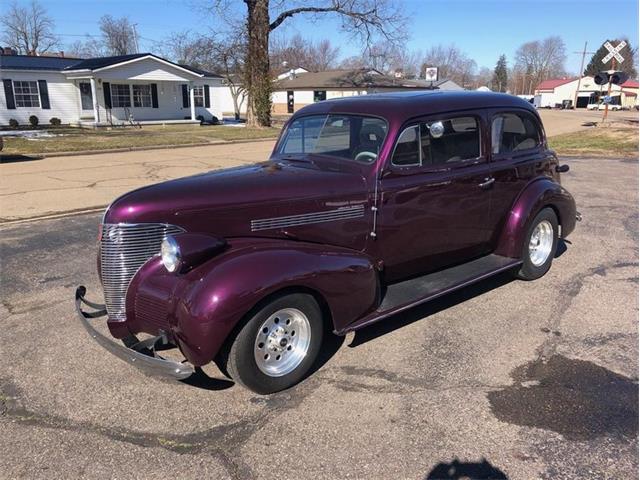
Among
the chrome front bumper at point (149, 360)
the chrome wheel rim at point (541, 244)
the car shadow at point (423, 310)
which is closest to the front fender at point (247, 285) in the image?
the chrome front bumper at point (149, 360)

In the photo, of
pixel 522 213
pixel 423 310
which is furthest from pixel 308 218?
pixel 522 213

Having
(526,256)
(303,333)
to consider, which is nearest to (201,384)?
(303,333)

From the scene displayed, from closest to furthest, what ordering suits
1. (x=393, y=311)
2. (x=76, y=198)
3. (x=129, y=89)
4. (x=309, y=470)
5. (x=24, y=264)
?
(x=309, y=470) < (x=393, y=311) < (x=24, y=264) < (x=76, y=198) < (x=129, y=89)

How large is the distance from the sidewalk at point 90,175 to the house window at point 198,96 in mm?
16962

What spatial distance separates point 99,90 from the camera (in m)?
28.7

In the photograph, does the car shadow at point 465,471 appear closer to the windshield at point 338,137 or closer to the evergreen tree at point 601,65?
the windshield at point 338,137

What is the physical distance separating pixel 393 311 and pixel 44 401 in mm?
2423

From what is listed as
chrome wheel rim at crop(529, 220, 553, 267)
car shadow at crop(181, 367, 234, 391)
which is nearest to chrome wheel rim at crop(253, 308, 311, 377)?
car shadow at crop(181, 367, 234, 391)

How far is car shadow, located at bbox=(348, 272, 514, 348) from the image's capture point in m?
4.24

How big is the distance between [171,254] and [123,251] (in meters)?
0.47

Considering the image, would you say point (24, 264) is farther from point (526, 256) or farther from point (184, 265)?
point (526, 256)

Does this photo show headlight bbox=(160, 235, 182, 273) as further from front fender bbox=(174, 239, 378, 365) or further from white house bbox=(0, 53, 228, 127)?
white house bbox=(0, 53, 228, 127)

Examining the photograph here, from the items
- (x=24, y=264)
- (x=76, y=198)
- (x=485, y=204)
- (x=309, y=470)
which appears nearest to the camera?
(x=309, y=470)

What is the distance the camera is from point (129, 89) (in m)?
30.2
